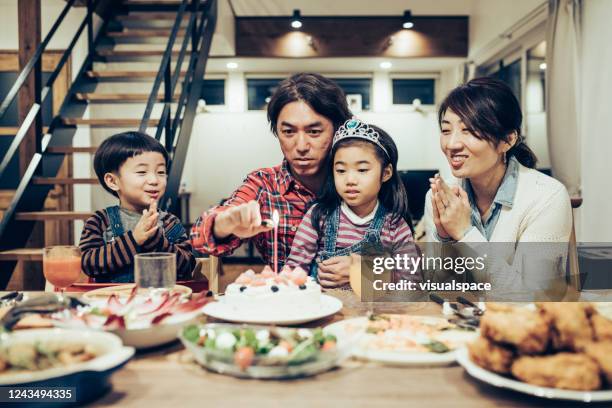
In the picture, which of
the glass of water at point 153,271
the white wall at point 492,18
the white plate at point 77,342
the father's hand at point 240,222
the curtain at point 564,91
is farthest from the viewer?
the white wall at point 492,18

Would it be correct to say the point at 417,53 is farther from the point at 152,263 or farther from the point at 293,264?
the point at 152,263

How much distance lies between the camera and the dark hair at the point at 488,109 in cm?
165

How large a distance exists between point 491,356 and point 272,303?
1.48ft

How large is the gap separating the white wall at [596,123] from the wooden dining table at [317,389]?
3333 mm

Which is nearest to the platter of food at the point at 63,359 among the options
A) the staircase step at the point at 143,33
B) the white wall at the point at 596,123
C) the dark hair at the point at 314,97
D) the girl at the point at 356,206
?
the girl at the point at 356,206

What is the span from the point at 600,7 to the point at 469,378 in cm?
384

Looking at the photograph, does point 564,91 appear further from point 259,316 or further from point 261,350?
point 261,350

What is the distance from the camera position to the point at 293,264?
179 cm

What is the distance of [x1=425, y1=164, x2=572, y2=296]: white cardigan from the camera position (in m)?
1.58

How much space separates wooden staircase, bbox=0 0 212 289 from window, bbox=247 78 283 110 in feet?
5.06

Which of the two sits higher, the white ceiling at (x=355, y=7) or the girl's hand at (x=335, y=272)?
the white ceiling at (x=355, y=7)

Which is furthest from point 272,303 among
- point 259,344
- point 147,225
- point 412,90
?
point 412,90

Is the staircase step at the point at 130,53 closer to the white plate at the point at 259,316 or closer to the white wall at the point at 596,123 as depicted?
the white wall at the point at 596,123

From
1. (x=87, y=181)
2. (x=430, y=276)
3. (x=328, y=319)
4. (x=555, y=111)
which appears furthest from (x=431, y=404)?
(x=555, y=111)
